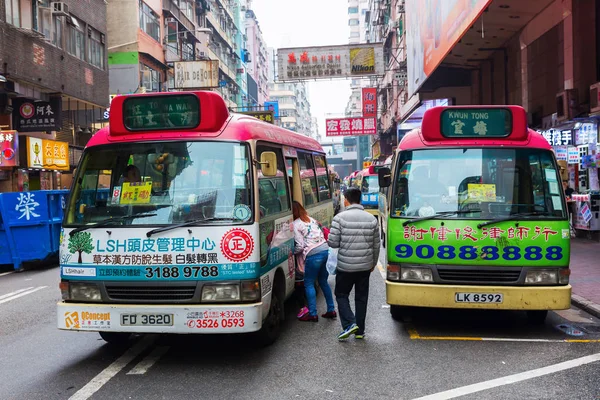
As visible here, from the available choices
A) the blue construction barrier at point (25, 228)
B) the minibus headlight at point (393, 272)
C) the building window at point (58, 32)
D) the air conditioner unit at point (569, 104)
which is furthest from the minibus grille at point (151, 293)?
the building window at point (58, 32)

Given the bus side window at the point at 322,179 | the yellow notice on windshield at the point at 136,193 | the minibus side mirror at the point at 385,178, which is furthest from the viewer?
the bus side window at the point at 322,179

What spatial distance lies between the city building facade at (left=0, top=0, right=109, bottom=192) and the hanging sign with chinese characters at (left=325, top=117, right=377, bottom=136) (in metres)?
18.6

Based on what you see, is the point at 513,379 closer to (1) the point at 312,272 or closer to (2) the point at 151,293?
(1) the point at 312,272

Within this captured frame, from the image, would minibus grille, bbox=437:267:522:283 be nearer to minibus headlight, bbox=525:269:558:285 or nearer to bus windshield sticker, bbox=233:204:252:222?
minibus headlight, bbox=525:269:558:285

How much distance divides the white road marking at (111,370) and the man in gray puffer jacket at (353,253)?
6.95 ft

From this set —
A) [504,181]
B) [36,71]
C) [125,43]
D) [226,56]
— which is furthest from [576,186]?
[226,56]

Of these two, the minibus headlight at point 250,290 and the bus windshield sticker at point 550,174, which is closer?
the minibus headlight at point 250,290

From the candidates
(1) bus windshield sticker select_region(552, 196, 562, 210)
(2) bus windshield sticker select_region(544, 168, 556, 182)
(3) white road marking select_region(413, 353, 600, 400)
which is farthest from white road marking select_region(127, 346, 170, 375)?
(2) bus windshield sticker select_region(544, 168, 556, 182)

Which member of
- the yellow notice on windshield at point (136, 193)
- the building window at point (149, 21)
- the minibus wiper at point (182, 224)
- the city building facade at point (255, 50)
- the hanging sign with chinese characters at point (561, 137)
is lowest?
the minibus wiper at point (182, 224)

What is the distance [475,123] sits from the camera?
7.08m

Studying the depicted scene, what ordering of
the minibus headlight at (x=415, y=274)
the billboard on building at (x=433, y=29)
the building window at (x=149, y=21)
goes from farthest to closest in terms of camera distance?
the building window at (x=149, y=21)
the billboard on building at (x=433, y=29)
the minibus headlight at (x=415, y=274)

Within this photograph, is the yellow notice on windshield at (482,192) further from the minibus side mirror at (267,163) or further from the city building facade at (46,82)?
the city building facade at (46,82)

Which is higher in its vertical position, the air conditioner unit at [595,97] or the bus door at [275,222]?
the air conditioner unit at [595,97]

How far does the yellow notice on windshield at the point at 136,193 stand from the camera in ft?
18.7
